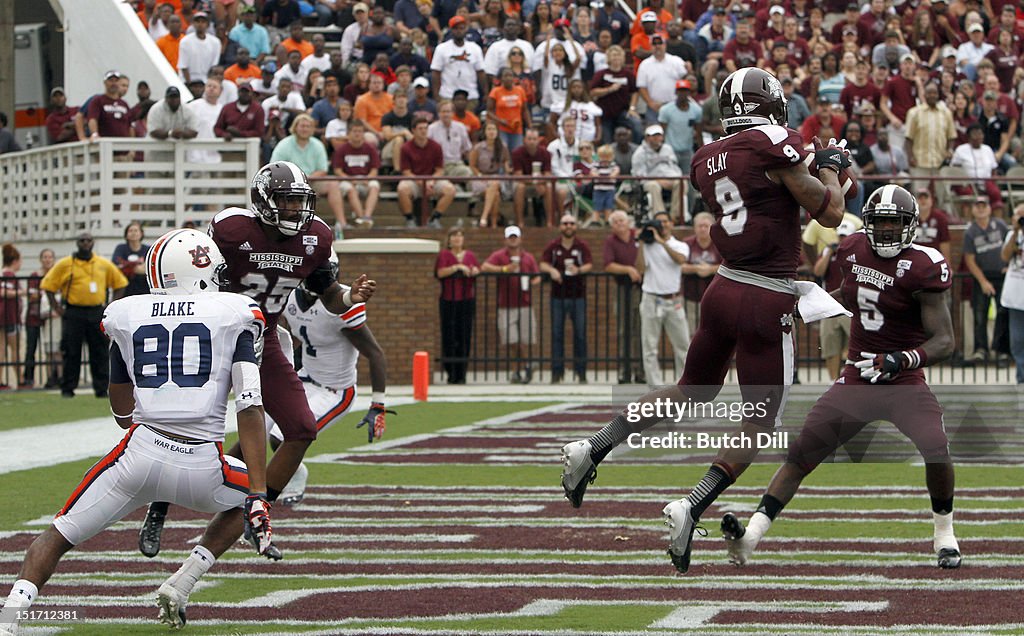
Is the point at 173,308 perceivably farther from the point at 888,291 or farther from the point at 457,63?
the point at 457,63

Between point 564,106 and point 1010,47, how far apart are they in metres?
6.66

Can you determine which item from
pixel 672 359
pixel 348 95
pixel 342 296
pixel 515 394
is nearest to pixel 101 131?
pixel 348 95

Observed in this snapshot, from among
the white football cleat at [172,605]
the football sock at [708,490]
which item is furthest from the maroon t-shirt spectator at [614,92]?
the white football cleat at [172,605]

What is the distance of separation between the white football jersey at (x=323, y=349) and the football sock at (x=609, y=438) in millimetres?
3031

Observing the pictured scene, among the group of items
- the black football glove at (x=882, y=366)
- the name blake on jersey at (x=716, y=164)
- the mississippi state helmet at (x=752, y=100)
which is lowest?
the black football glove at (x=882, y=366)

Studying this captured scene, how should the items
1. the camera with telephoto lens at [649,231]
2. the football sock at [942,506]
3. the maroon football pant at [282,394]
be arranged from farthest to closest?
the camera with telephoto lens at [649,231] → the maroon football pant at [282,394] → the football sock at [942,506]

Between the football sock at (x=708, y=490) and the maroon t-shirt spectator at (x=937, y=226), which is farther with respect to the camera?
the maroon t-shirt spectator at (x=937, y=226)

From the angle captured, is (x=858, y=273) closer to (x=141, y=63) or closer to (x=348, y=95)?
(x=348, y=95)

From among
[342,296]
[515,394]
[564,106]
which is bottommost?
[515,394]

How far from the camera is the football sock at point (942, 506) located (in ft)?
26.0

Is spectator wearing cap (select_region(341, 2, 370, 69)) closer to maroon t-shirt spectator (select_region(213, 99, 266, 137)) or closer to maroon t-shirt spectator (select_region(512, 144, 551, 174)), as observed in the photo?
maroon t-shirt spectator (select_region(213, 99, 266, 137))

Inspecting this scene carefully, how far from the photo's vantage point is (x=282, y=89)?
69.3 feet

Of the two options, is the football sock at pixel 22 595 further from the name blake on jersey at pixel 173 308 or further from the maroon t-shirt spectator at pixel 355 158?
the maroon t-shirt spectator at pixel 355 158

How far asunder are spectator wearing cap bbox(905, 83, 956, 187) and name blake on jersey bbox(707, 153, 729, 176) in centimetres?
1495
